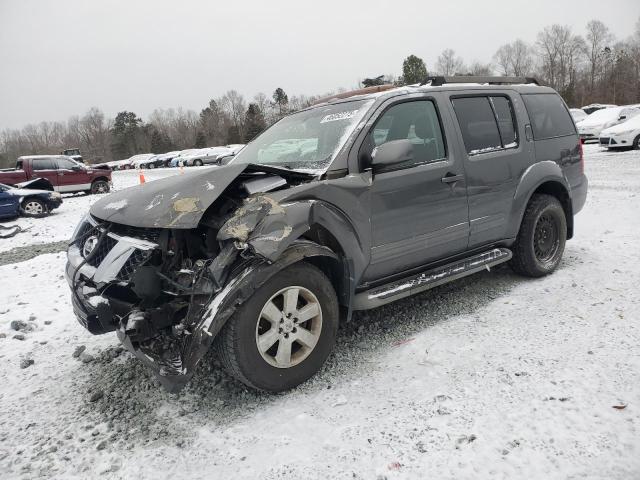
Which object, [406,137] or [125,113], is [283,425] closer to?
[406,137]

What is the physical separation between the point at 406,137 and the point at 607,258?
3028 mm

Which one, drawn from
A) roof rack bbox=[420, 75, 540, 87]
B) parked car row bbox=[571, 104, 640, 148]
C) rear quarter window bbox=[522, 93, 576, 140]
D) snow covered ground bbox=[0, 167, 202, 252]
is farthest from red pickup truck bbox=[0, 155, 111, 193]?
parked car row bbox=[571, 104, 640, 148]

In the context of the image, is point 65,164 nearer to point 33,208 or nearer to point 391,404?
point 33,208

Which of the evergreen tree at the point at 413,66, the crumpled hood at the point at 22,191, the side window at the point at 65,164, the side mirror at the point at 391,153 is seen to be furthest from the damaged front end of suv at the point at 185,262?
the evergreen tree at the point at 413,66

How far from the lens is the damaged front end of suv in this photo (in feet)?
8.41

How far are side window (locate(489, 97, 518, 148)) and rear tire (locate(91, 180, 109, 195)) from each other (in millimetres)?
16957

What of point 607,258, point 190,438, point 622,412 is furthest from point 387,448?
point 607,258

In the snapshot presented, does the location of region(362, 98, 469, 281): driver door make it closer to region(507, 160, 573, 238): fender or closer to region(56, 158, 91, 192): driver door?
region(507, 160, 573, 238): fender

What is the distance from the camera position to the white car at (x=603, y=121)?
19.9 meters

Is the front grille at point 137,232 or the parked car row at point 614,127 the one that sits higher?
the parked car row at point 614,127

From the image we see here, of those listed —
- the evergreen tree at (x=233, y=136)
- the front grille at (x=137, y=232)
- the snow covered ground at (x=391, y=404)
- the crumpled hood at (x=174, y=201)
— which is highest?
the evergreen tree at (x=233, y=136)

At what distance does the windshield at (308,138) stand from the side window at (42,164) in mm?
15353

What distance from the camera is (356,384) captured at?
2938 mm

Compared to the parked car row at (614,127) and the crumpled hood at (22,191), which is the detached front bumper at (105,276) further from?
the parked car row at (614,127)
